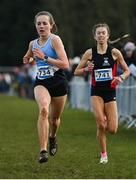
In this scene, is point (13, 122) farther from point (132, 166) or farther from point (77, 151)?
point (132, 166)

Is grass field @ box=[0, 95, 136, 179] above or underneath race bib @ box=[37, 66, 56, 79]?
underneath

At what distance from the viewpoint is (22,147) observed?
12398 mm

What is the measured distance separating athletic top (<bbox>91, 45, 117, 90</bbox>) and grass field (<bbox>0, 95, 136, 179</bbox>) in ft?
3.73

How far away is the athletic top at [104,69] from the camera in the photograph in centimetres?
1030

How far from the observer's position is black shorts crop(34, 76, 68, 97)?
32.8 feet

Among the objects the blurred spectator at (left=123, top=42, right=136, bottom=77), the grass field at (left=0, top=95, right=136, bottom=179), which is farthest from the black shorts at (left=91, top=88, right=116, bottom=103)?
the blurred spectator at (left=123, top=42, right=136, bottom=77)

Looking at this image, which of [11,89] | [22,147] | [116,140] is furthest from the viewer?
[11,89]

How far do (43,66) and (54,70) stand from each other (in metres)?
0.18

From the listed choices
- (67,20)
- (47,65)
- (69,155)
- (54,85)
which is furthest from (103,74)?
(67,20)

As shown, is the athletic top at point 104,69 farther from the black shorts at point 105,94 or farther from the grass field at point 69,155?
the grass field at point 69,155

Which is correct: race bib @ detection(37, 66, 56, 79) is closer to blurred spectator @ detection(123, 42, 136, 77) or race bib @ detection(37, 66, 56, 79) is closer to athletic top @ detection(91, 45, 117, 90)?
athletic top @ detection(91, 45, 117, 90)

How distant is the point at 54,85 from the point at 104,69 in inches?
31.9

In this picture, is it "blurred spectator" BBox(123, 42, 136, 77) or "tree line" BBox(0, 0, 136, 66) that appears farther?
"tree line" BBox(0, 0, 136, 66)

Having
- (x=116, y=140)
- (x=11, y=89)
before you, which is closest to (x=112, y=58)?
(x=116, y=140)
